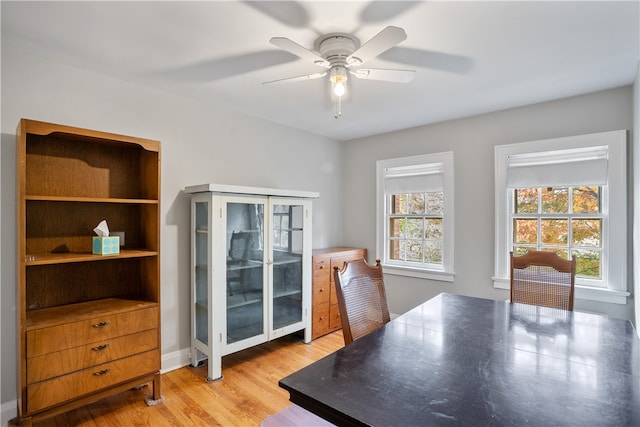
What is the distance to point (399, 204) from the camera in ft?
13.7

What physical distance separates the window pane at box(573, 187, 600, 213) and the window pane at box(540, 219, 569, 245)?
16cm

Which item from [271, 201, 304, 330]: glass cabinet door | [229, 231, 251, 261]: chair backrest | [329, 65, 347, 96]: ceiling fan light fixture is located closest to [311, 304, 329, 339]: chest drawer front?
[271, 201, 304, 330]: glass cabinet door

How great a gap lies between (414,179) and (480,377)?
9.76 feet

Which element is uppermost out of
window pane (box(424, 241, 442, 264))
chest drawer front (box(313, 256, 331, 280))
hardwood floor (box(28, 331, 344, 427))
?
window pane (box(424, 241, 442, 264))

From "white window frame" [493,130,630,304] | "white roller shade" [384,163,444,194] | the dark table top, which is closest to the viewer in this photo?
the dark table top

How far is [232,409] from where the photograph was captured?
7.45 ft

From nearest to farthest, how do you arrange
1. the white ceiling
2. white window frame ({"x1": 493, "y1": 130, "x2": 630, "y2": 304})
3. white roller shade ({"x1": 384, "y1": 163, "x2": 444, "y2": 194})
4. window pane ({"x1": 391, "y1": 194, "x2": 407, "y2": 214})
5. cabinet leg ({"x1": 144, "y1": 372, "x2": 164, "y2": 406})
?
the white ceiling
cabinet leg ({"x1": 144, "y1": 372, "x2": 164, "y2": 406})
white window frame ({"x1": 493, "y1": 130, "x2": 630, "y2": 304})
white roller shade ({"x1": 384, "y1": 163, "x2": 444, "y2": 194})
window pane ({"x1": 391, "y1": 194, "x2": 407, "y2": 214})

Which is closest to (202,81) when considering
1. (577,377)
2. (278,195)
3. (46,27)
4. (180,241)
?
(46,27)

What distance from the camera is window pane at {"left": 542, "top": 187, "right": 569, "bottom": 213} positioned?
303 cm

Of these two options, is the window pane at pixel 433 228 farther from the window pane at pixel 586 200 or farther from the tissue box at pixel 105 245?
the tissue box at pixel 105 245

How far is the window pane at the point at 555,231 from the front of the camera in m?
3.03

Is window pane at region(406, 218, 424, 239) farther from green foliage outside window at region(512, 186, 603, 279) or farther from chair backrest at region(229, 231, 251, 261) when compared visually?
chair backrest at region(229, 231, 251, 261)

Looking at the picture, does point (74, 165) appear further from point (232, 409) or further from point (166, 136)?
point (232, 409)

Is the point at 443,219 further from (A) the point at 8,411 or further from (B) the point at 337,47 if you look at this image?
(A) the point at 8,411
